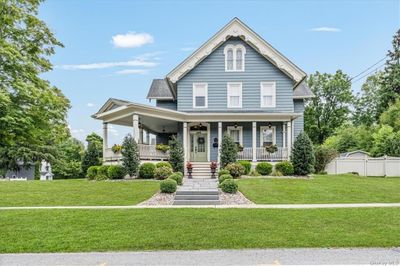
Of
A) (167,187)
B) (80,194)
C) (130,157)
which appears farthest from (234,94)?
(80,194)

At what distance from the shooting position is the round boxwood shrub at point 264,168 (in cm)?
1994

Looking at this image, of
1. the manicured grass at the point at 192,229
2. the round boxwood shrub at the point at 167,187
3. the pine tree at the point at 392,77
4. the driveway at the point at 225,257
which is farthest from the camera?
the pine tree at the point at 392,77

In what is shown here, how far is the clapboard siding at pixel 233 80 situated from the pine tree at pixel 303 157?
131 inches

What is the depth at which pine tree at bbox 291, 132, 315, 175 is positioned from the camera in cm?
1972

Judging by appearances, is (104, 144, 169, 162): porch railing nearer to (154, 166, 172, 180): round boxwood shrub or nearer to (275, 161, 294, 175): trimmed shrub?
(154, 166, 172, 180): round boxwood shrub

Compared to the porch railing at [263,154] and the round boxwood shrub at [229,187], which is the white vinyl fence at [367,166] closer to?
the porch railing at [263,154]

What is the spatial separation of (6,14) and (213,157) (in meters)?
13.4

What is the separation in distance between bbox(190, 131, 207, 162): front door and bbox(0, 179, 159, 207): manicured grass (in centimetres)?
571

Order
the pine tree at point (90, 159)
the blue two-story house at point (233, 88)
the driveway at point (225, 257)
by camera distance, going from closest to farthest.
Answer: the driveway at point (225, 257), the blue two-story house at point (233, 88), the pine tree at point (90, 159)

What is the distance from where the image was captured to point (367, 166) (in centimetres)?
2508

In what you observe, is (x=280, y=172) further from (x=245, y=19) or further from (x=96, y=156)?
(x=96, y=156)

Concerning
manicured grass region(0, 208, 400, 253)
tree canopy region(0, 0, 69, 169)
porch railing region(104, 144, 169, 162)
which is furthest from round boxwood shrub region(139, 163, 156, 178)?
manicured grass region(0, 208, 400, 253)

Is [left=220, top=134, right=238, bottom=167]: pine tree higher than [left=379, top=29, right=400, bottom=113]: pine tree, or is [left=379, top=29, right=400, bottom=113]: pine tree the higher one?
[left=379, top=29, right=400, bottom=113]: pine tree

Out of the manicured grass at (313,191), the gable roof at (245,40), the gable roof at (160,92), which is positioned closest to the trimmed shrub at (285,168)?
the manicured grass at (313,191)
